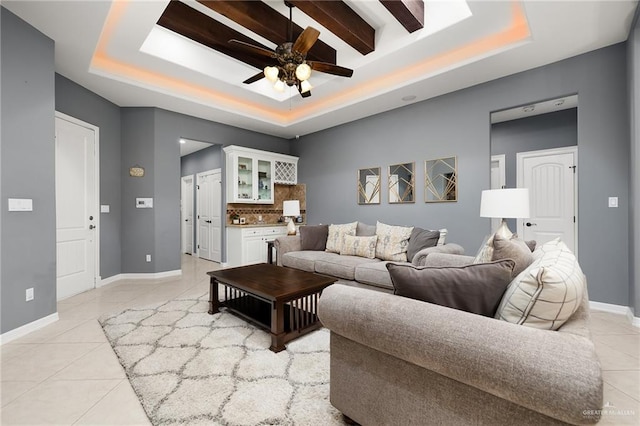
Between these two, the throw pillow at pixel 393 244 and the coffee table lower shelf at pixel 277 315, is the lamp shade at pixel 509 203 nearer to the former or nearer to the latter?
the throw pillow at pixel 393 244

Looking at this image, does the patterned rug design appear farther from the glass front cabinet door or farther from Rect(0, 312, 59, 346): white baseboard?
the glass front cabinet door

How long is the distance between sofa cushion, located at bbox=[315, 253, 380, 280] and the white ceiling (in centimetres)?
241

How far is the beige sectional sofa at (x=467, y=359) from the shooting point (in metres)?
0.76

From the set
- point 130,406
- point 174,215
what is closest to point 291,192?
point 174,215

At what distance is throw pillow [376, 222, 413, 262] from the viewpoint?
349 centimetres

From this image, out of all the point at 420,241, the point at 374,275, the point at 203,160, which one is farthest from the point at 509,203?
the point at 203,160

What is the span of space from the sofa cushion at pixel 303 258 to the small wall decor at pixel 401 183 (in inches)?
56.8

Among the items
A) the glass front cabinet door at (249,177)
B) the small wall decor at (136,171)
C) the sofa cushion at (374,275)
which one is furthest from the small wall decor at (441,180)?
the small wall decor at (136,171)

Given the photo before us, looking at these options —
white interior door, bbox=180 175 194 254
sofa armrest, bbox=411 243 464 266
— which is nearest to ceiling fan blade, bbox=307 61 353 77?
sofa armrest, bbox=411 243 464 266

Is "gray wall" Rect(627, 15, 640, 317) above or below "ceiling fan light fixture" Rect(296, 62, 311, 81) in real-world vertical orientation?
below

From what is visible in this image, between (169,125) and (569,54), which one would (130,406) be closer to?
(169,125)

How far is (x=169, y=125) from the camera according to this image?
15.3ft

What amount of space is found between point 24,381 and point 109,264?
109 inches

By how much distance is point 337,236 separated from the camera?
13.6ft
